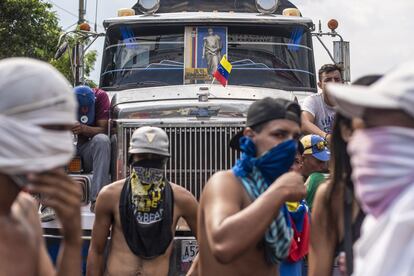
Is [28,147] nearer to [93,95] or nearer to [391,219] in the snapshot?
[391,219]

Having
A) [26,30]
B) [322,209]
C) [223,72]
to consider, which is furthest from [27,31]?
[322,209]

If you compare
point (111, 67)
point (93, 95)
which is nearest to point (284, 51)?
point (111, 67)

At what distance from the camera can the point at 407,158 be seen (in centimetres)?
269

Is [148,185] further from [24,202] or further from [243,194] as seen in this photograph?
[24,202]

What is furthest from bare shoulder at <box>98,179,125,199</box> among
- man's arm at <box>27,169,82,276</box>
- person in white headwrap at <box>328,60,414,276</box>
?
person in white headwrap at <box>328,60,414,276</box>

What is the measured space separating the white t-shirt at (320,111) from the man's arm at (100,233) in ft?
9.55

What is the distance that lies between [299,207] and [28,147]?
159 inches

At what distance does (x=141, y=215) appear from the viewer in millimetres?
6859

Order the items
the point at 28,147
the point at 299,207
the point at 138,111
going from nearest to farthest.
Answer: the point at 28,147, the point at 299,207, the point at 138,111

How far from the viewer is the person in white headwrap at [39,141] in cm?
293

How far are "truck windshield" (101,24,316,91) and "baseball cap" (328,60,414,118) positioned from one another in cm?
728

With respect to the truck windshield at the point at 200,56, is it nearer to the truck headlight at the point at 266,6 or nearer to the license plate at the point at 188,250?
the truck headlight at the point at 266,6

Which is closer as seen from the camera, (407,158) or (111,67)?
(407,158)

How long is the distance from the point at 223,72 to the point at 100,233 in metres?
3.49
